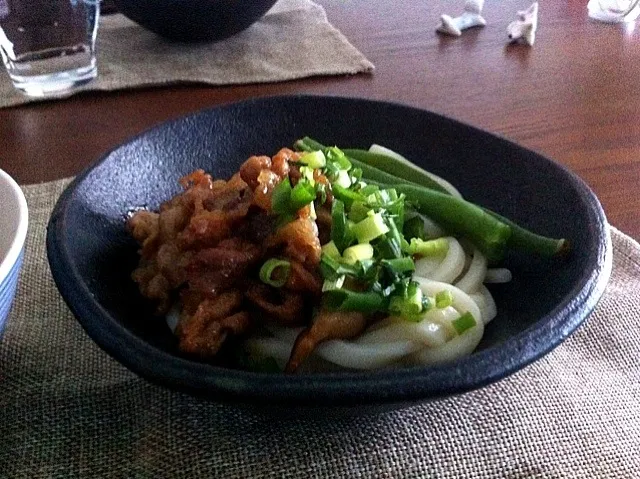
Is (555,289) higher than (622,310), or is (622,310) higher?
(555,289)

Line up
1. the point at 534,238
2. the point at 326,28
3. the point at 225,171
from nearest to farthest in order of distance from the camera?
1. the point at 534,238
2. the point at 225,171
3. the point at 326,28

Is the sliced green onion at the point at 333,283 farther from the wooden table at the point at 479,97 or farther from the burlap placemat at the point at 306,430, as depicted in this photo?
the wooden table at the point at 479,97

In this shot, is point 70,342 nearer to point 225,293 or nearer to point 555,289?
point 225,293

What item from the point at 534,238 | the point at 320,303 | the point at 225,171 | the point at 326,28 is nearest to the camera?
the point at 320,303

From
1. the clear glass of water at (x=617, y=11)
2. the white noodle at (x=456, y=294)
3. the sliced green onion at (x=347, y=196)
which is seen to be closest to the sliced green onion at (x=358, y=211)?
the sliced green onion at (x=347, y=196)

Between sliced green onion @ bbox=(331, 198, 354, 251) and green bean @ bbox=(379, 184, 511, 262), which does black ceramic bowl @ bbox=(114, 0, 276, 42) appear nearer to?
green bean @ bbox=(379, 184, 511, 262)

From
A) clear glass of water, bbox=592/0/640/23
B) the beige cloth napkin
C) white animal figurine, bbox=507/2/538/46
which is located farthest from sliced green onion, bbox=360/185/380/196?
clear glass of water, bbox=592/0/640/23

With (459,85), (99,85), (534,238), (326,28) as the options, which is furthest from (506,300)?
(326,28)

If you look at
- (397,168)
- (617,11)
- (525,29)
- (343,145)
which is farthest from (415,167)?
(617,11)
